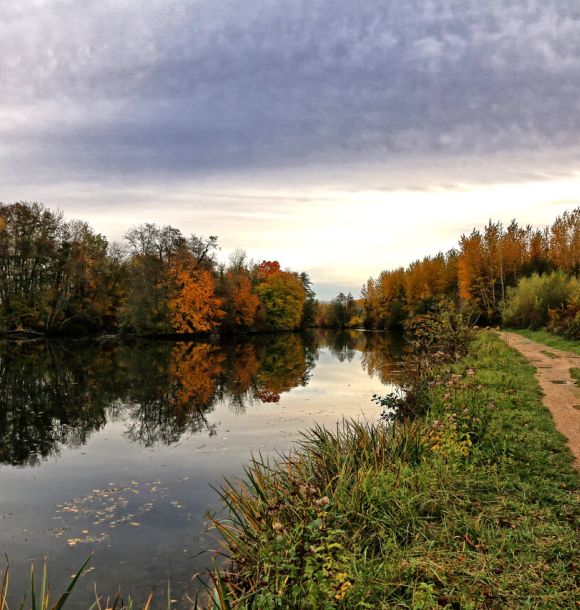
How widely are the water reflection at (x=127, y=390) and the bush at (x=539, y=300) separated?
35.2 ft

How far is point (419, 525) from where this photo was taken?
562 cm

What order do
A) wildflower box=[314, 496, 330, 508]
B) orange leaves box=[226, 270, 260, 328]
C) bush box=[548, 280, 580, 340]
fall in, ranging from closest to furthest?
wildflower box=[314, 496, 330, 508] < bush box=[548, 280, 580, 340] < orange leaves box=[226, 270, 260, 328]

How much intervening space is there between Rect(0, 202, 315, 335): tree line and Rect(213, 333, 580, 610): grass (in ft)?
147

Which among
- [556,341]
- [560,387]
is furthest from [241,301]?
[560,387]

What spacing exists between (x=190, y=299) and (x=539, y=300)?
3292 centimetres

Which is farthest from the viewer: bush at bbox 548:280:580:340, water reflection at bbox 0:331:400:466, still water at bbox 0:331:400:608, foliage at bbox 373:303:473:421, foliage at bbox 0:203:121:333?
foliage at bbox 0:203:121:333

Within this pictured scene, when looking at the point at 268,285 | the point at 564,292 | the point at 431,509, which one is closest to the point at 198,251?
the point at 268,285

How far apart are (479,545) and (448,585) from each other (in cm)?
83

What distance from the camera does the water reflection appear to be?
13961mm

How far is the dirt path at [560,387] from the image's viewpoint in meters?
9.07

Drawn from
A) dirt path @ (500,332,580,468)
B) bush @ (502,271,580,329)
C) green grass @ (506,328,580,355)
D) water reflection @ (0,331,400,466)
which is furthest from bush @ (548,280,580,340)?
water reflection @ (0,331,400,466)

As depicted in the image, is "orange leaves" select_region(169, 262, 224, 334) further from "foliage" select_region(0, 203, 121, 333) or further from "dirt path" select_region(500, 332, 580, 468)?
"dirt path" select_region(500, 332, 580, 468)

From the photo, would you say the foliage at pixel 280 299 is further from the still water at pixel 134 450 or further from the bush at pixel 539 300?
the still water at pixel 134 450

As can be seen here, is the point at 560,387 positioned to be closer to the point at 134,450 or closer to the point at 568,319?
the point at 134,450
